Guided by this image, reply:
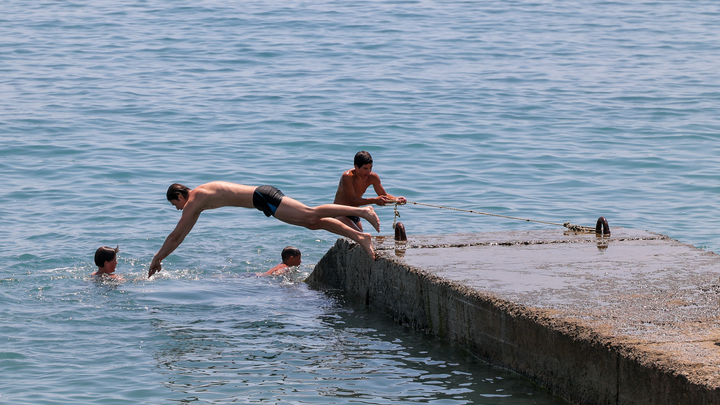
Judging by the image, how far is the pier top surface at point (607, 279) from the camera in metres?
5.43

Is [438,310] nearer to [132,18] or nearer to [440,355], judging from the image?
[440,355]

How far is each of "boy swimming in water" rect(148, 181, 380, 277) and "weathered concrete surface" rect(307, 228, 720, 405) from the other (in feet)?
1.77

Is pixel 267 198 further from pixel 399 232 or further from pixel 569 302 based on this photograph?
pixel 569 302

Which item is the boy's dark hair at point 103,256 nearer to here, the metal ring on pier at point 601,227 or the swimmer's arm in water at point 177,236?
the swimmer's arm in water at point 177,236

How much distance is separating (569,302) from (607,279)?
817 mm

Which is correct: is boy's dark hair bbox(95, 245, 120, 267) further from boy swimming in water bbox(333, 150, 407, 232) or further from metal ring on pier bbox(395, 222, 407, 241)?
metal ring on pier bbox(395, 222, 407, 241)

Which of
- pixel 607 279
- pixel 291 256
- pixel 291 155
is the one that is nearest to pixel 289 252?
pixel 291 256

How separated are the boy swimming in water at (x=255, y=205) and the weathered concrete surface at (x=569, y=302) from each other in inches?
21.2

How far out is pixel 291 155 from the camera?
18594mm

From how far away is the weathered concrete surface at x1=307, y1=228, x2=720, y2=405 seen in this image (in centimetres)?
521

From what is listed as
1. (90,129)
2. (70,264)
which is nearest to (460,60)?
(90,129)

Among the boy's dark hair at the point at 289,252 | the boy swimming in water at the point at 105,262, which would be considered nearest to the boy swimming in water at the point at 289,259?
the boy's dark hair at the point at 289,252

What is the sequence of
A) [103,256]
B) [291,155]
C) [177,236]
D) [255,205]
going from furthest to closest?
[291,155] < [103,256] < [255,205] < [177,236]

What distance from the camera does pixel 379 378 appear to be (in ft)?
22.2
